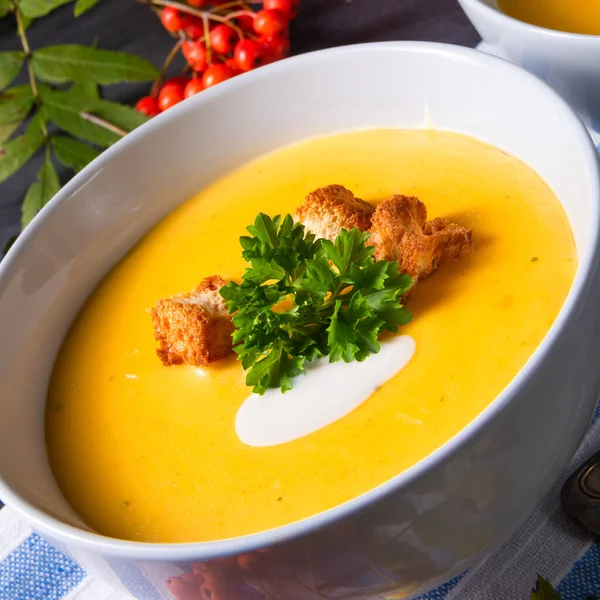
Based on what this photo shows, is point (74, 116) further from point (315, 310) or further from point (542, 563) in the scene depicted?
point (542, 563)

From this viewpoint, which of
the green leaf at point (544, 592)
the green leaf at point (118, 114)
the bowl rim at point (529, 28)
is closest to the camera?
the green leaf at point (544, 592)

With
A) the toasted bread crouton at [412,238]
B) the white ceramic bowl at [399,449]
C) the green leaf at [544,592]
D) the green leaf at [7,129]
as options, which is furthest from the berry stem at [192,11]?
the green leaf at [544,592]

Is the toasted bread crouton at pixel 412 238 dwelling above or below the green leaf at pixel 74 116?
above

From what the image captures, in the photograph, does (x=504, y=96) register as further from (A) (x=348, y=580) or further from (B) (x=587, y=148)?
(A) (x=348, y=580)

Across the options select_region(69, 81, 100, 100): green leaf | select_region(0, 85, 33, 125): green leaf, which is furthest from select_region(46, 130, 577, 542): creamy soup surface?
select_region(0, 85, 33, 125): green leaf

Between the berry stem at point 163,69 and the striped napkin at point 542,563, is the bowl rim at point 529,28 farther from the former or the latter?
the berry stem at point 163,69

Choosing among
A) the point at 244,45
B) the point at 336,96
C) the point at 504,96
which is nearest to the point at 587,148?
the point at 504,96
